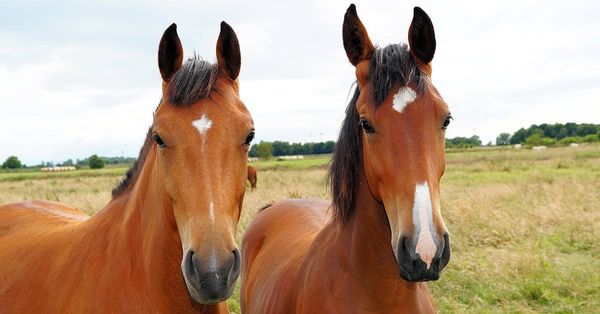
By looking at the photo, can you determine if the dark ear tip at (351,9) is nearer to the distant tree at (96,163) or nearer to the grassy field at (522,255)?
the grassy field at (522,255)

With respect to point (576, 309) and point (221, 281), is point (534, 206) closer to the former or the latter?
point (576, 309)

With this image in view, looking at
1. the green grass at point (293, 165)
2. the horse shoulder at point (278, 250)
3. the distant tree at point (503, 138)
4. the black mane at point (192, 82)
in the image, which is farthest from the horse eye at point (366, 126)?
the distant tree at point (503, 138)

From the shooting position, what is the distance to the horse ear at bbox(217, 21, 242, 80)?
96.9 inches

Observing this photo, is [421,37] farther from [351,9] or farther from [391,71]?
[351,9]

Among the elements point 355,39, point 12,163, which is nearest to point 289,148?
point 12,163

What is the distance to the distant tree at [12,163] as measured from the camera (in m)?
71.8

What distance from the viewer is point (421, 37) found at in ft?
8.68

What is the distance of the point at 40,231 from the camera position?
319cm

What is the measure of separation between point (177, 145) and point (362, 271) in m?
Result: 1.21

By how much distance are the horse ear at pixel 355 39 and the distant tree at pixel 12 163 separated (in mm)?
79526

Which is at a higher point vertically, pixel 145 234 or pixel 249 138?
pixel 249 138

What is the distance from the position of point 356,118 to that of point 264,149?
163ft

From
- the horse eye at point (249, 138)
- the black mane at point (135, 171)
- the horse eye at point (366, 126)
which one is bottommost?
the black mane at point (135, 171)

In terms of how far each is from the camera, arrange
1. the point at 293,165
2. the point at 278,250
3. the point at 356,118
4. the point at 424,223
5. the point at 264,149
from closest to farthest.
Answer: the point at 424,223 → the point at 356,118 → the point at 278,250 → the point at 293,165 → the point at 264,149
